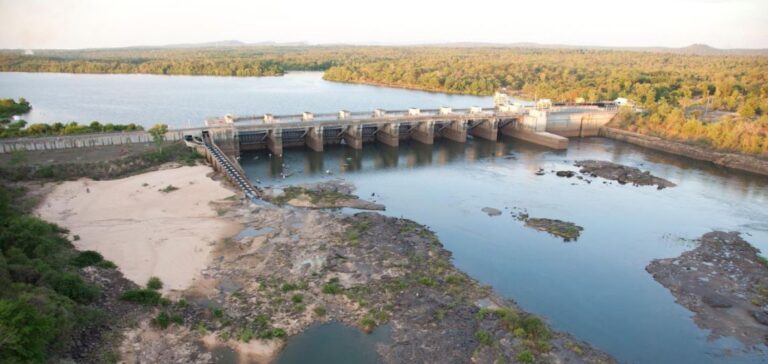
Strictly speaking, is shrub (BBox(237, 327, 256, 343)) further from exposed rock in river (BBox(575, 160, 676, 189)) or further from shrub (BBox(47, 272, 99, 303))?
exposed rock in river (BBox(575, 160, 676, 189))

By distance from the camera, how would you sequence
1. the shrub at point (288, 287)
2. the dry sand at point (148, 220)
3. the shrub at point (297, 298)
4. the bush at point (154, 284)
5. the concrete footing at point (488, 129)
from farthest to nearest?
the concrete footing at point (488, 129) < the dry sand at point (148, 220) < the shrub at point (288, 287) < the bush at point (154, 284) < the shrub at point (297, 298)

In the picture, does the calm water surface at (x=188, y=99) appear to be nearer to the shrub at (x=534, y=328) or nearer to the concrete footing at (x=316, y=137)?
the concrete footing at (x=316, y=137)

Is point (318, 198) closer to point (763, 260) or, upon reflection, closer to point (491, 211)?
point (491, 211)

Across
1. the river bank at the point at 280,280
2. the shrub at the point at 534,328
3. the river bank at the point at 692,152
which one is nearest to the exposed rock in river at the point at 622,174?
the river bank at the point at 692,152

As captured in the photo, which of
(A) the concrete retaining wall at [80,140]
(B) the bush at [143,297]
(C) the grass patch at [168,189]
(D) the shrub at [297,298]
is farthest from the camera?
(A) the concrete retaining wall at [80,140]

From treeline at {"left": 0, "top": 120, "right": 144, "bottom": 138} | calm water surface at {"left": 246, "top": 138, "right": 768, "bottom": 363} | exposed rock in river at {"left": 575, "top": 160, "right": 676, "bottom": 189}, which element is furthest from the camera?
exposed rock in river at {"left": 575, "top": 160, "right": 676, "bottom": 189}

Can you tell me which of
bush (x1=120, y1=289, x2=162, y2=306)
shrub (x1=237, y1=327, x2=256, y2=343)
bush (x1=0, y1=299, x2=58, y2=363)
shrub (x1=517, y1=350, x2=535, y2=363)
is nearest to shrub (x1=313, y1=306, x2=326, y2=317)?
shrub (x1=237, y1=327, x2=256, y2=343)
